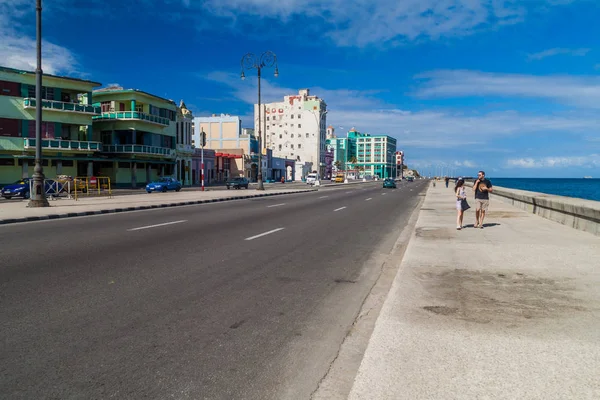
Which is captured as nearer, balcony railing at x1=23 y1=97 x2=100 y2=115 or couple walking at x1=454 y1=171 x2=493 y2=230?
couple walking at x1=454 y1=171 x2=493 y2=230

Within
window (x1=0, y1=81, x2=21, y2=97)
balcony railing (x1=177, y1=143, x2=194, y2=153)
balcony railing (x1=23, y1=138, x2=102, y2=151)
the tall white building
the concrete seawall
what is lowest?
the concrete seawall

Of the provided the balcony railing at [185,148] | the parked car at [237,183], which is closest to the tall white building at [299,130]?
the balcony railing at [185,148]

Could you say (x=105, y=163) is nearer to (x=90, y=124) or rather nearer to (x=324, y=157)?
(x=90, y=124)

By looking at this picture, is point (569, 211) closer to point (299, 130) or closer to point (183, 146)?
point (183, 146)

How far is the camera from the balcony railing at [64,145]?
41906 millimetres

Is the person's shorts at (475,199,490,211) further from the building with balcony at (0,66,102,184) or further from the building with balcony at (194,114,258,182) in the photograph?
the building with balcony at (194,114,258,182)

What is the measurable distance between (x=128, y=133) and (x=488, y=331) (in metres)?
54.2

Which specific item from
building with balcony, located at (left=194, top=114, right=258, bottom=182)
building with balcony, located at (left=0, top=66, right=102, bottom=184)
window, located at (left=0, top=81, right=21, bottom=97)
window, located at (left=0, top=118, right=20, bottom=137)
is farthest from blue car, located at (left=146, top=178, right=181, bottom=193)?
building with balcony, located at (left=194, top=114, right=258, bottom=182)

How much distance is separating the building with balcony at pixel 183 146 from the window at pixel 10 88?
71.3 ft

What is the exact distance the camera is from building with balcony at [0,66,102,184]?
41.2 meters

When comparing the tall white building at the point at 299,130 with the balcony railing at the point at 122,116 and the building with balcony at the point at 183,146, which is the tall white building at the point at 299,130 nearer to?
the building with balcony at the point at 183,146

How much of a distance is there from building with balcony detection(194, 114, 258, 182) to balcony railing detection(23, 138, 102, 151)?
107ft

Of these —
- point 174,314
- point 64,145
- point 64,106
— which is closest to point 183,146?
point 64,106

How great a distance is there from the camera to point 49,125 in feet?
147
